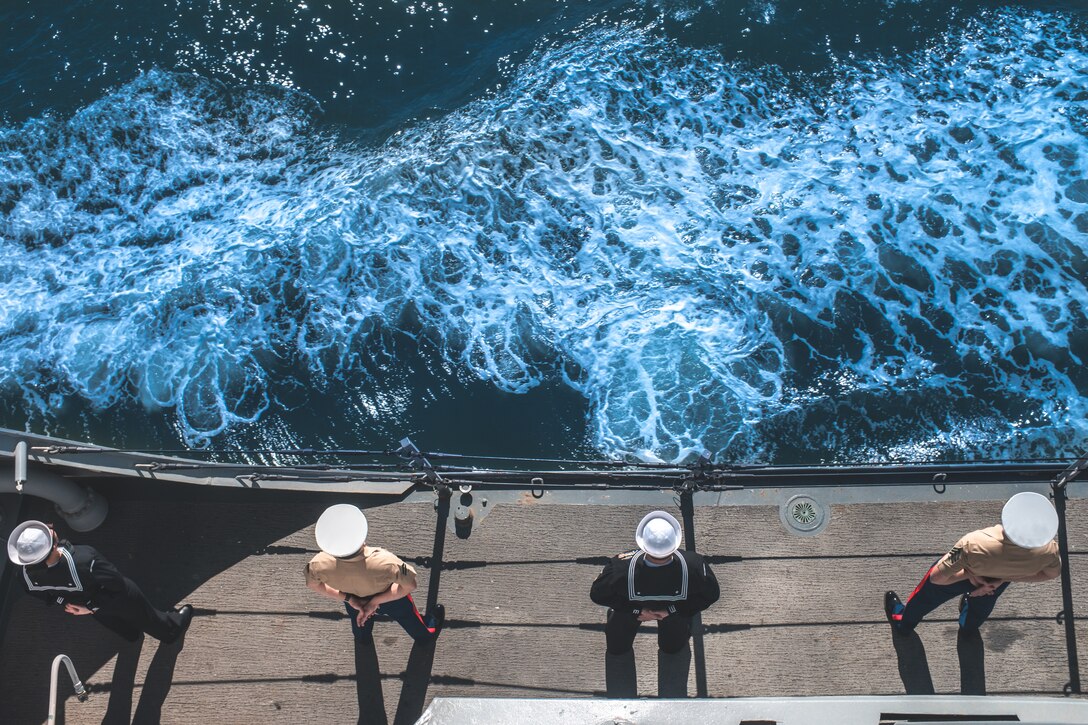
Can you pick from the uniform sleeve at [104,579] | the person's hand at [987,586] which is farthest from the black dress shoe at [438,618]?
the person's hand at [987,586]

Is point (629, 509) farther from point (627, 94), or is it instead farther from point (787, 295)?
point (627, 94)

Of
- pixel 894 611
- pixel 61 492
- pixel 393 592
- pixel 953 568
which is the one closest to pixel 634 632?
pixel 393 592

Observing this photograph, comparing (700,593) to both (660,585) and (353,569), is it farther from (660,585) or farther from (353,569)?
(353,569)

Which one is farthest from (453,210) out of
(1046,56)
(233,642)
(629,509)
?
(1046,56)

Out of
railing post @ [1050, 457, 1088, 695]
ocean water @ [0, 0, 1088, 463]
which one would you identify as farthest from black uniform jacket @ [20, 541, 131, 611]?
railing post @ [1050, 457, 1088, 695]

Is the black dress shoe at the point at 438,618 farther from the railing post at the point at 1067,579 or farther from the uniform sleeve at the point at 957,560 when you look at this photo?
the railing post at the point at 1067,579
